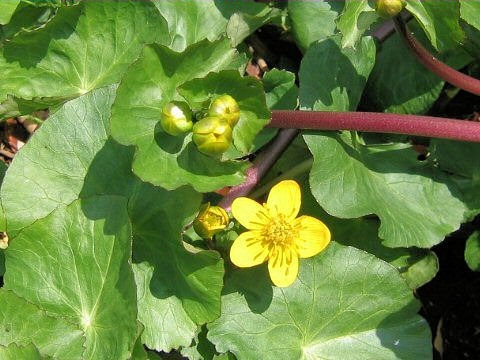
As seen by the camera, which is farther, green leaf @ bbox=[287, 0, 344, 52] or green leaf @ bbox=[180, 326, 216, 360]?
green leaf @ bbox=[287, 0, 344, 52]

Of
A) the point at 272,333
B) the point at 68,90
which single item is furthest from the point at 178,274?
the point at 68,90

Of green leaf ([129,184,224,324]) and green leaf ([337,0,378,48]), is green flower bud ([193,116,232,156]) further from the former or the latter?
green leaf ([337,0,378,48])

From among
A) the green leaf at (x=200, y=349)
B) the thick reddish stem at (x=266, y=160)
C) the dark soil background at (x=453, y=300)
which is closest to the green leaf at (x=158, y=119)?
the thick reddish stem at (x=266, y=160)

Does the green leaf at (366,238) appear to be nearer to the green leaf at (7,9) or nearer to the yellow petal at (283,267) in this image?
the yellow petal at (283,267)

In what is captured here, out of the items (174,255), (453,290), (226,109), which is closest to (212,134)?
(226,109)

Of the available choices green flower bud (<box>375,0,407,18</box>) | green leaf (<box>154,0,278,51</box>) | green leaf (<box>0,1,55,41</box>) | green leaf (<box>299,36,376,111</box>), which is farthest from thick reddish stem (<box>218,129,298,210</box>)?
green leaf (<box>0,1,55,41</box>)
